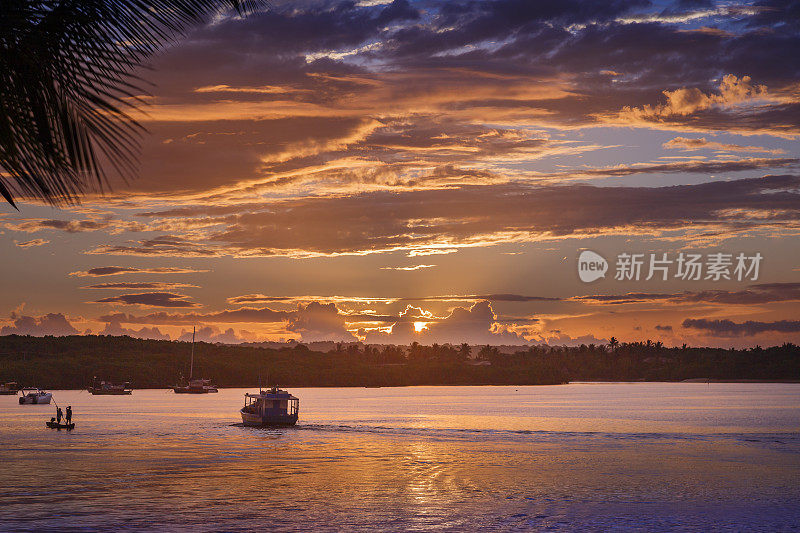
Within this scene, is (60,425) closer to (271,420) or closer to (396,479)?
(271,420)

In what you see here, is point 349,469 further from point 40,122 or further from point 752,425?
point 752,425

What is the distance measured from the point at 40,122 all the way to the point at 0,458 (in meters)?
70.9

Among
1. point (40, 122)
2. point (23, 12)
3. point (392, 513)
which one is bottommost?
point (392, 513)

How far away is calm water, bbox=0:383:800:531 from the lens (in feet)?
144

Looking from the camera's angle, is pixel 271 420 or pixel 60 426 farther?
pixel 271 420

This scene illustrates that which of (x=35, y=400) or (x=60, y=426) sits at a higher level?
(x=35, y=400)

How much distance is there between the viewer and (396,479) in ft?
202

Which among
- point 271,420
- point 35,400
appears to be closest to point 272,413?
point 271,420

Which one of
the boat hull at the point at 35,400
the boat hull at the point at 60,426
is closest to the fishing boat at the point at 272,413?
the boat hull at the point at 60,426

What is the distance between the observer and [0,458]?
235 ft

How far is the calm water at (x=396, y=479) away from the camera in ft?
144

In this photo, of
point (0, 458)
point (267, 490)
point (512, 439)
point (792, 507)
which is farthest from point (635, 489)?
point (0, 458)

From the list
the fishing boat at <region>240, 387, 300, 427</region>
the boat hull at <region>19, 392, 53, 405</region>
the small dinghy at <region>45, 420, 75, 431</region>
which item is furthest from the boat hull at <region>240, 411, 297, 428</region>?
the boat hull at <region>19, 392, 53, 405</region>

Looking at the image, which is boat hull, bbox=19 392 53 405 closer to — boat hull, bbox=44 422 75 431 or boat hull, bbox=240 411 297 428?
boat hull, bbox=44 422 75 431
